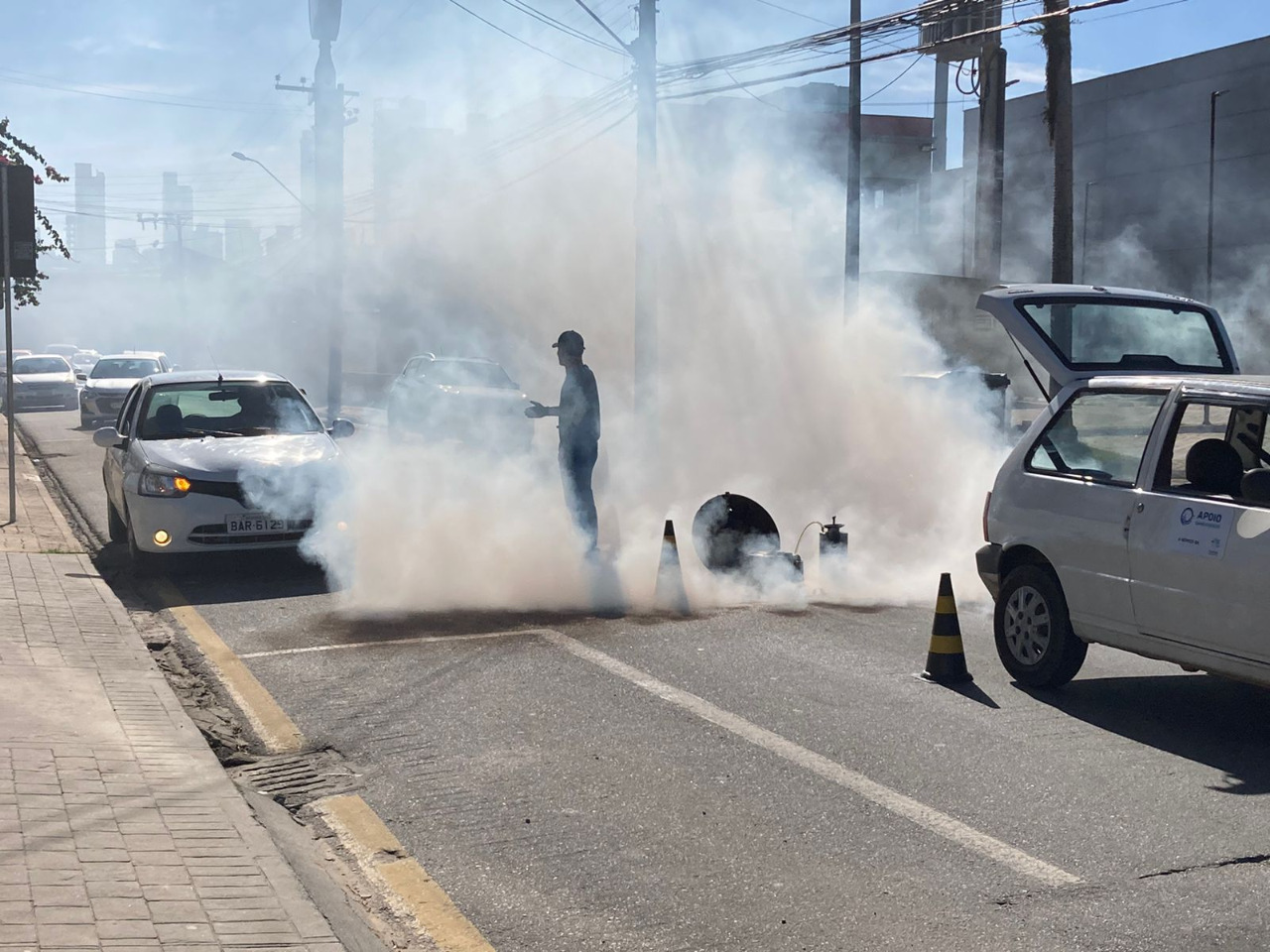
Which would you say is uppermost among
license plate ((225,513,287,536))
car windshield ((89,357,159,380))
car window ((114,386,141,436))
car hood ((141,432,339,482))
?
car windshield ((89,357,159,380))

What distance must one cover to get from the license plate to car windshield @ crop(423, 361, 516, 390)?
12.8m

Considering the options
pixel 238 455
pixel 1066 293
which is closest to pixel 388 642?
pixel 238 455

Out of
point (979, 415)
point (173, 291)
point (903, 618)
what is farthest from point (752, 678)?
point (173, 291)

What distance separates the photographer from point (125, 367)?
28.4 metres

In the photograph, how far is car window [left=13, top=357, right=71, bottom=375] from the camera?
117 feet

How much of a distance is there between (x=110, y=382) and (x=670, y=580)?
20783 mm

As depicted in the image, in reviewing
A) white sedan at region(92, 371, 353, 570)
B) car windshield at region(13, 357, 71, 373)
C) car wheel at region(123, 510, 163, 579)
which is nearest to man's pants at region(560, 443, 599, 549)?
white sedan at region(92, 371, 353, 570)

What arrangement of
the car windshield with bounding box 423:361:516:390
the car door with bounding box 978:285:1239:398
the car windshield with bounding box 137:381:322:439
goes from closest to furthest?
1. the car door with bounding box 978:285:1239:398
2. the car windshield with bounding box 137:381:322:439
3. the car windshield with bounding box 423:361:516:390

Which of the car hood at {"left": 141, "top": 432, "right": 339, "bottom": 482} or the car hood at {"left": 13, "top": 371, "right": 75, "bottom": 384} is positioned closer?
the car hood at {"left": 141, "top": 432, "right": 339, "bottom": 482}

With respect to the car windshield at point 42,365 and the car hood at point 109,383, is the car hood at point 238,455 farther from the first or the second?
the car windshield at point 42,365

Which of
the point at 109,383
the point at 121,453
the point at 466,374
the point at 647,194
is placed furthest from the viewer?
the point at 109,383

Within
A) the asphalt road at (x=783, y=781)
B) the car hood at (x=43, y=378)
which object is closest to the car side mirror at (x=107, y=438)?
the asphalt road at (x=783, y=781)

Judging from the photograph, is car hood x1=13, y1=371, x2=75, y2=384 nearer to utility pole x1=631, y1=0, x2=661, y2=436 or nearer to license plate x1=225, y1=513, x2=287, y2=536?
utility pole x1=631, y1=0, x2=661, y2=436

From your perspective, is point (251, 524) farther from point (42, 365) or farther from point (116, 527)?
point (42, 365)
